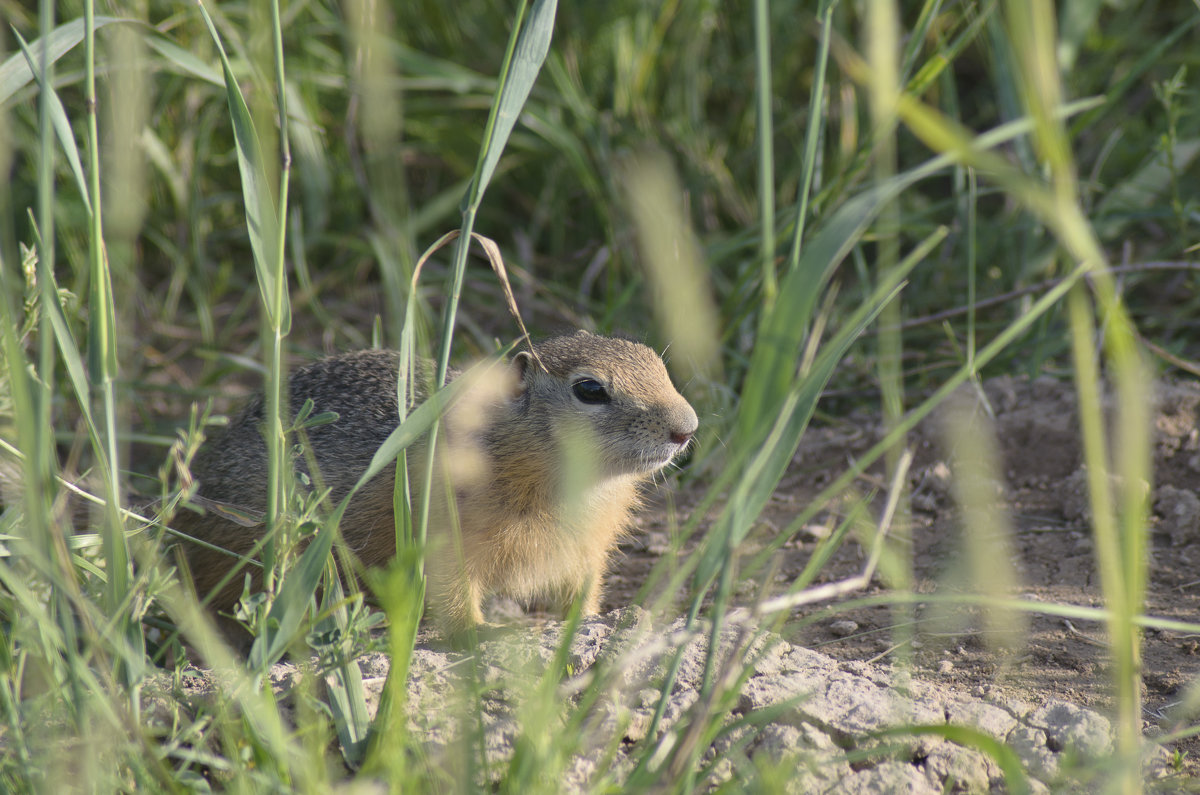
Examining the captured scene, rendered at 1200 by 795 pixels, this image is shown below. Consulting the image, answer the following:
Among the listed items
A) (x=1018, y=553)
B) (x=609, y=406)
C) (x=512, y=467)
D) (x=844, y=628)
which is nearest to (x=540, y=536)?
(x=512, y=467)

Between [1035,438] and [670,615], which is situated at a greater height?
[1035,438]

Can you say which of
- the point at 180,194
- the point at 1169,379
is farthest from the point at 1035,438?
the point at 180,194

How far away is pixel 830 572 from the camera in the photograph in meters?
3.34

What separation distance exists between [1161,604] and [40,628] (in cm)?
269

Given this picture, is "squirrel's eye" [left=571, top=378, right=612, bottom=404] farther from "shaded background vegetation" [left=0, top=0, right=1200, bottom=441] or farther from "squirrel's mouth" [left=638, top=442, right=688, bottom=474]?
"shaded background vegetation" [left=0, top=0, right=1200, bottom=441]

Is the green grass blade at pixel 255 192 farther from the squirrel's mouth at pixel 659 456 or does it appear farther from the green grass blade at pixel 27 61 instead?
the squirrel's mouth at pixel 659 456

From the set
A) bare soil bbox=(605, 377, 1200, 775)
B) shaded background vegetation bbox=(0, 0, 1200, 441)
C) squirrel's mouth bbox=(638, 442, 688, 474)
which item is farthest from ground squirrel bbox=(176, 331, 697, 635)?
shaded background vegetation bbox=(0, 0, 1200, 441)

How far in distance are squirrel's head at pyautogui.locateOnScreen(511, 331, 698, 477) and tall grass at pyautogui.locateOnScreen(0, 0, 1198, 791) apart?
0.71 feet

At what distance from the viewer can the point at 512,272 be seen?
488 centimetres

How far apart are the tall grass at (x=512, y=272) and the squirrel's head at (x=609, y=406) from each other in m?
0.22

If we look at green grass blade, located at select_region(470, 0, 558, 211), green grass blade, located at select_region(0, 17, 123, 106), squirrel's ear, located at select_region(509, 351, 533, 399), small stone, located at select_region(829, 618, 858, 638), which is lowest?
small stone, located at select_region(829, 618, 858, 638)

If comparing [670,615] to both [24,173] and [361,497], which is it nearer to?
[361,497]

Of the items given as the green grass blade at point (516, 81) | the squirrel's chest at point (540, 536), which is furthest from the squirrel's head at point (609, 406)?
the green grass blade at point (516, 81)

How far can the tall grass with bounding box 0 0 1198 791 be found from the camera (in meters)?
1.74
